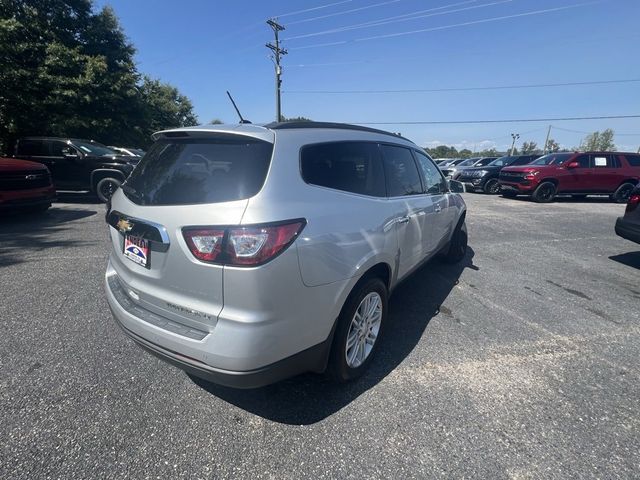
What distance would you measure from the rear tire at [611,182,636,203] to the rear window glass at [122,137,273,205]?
1677 centimetres

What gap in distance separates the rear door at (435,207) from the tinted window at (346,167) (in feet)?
3.48

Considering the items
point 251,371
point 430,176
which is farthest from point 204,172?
point 430,176

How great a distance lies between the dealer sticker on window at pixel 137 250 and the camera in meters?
2.02

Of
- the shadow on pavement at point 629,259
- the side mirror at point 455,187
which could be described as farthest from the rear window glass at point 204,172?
the shadow on pavement at point 629,259

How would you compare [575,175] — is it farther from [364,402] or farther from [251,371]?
[251,371]

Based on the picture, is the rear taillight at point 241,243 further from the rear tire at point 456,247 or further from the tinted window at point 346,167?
the rear tire at point 456,247

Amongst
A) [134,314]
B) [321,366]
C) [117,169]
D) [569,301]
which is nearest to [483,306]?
[569,301]

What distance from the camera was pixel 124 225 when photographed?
2166mm

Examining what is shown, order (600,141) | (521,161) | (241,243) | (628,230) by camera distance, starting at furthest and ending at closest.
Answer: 1. (600,141)
2. (521,161)
3. (628,230)
4. (241,243)

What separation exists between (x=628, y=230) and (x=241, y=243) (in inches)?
260

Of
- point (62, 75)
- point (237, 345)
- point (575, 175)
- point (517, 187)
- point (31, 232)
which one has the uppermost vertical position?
point (62, 75)

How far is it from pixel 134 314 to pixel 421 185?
2.97m

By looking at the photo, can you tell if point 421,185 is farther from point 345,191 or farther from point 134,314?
point 134,314

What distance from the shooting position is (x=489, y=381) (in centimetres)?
257
